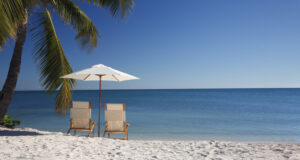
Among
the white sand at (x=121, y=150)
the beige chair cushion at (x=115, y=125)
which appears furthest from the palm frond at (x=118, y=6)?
the white sand at (x=121, y=150)

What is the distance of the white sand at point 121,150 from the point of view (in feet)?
10.4

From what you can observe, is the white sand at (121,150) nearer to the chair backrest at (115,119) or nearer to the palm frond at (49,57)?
the chair backrest at (115,119)

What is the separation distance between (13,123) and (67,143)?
3.28 m

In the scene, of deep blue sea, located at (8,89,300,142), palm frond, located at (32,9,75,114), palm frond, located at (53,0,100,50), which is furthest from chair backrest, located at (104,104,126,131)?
palm frond, located at (53,0,100,50)

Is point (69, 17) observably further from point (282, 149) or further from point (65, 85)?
point (282, 149)

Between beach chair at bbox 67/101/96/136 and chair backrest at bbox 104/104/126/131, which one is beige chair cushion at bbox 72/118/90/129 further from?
chair backrest at bbox 104/104/126/131

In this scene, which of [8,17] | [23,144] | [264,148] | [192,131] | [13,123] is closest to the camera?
[8,17]

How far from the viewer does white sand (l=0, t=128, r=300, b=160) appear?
125 inches

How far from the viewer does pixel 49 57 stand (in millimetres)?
5250

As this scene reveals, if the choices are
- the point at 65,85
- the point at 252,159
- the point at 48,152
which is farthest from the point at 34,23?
the point at 252,159

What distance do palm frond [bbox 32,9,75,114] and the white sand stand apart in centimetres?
150

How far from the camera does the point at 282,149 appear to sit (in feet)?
12.5

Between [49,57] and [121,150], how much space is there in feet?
10.3

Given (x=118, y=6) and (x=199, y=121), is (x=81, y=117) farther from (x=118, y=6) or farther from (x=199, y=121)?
(x=199, y=121)
